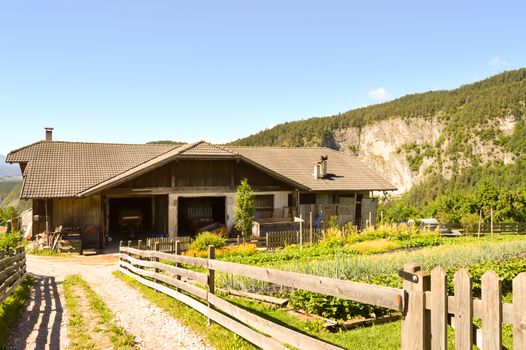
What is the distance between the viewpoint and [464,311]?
3191 millimetres

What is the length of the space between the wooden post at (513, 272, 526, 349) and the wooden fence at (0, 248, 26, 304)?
375 inches

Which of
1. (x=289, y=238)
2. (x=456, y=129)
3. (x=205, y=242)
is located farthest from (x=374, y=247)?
(x=456, y=129)

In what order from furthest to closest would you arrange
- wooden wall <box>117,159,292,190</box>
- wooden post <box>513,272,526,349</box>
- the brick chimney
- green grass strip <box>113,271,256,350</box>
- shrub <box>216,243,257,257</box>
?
1. the brick chimney
2. wooden wall <box>117,159,292,190</box>
3. shrub <box>216,243,257,257</box>
4. green grass strip <box>113,271,256,350</box>
5. wooden post <box>513,272,526,349</box>

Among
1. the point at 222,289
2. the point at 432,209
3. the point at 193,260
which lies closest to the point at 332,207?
the point at 222,289

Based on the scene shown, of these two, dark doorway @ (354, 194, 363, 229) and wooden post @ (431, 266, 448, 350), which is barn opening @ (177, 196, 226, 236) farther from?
wooden post @ (431, 266, 448, 350)

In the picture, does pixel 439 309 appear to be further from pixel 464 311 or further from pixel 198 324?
pixel 198 324

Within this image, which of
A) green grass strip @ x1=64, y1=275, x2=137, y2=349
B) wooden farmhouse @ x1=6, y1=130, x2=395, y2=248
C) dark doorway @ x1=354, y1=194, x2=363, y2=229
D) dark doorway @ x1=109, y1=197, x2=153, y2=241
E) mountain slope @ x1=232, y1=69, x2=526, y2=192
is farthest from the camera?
mountain slope @ x1=232, y1=69, x2=526, y2=192

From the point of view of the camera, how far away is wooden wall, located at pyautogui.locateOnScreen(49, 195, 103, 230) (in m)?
22.7

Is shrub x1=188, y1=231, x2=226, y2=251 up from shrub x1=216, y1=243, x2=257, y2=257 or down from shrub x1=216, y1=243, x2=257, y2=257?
up

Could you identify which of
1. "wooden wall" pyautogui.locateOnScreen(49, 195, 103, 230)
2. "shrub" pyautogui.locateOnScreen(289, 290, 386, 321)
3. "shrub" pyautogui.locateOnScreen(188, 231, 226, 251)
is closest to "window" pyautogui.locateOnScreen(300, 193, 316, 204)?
"shrub" pyautogui.locateOnScreen(188, 231, 226, 251)

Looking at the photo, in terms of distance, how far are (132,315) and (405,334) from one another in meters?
7.00

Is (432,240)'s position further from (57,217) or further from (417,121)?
(417,121)

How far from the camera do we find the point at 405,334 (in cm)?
355

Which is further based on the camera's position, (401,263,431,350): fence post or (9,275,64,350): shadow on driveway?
(9,275,64,350): shadow on driveway
